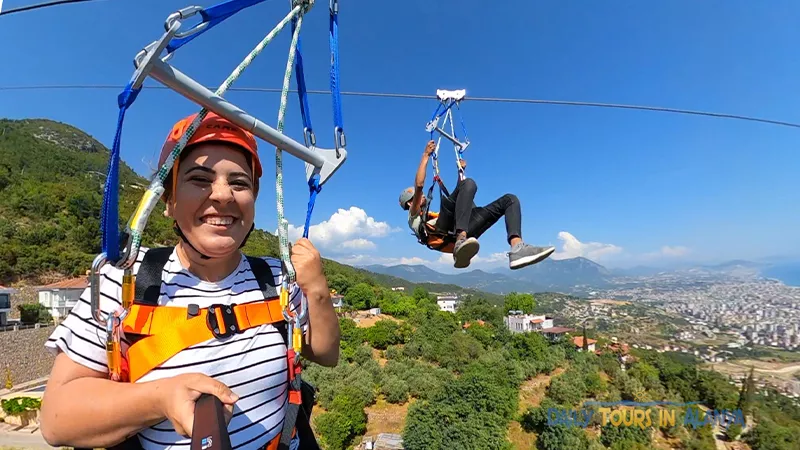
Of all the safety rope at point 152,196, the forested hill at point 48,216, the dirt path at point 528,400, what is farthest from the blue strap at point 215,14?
the dirt path at point 528,400

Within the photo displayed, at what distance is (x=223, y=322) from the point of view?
1102 millimetres

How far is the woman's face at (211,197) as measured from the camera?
1.09 meters

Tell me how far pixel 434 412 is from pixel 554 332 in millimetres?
39489

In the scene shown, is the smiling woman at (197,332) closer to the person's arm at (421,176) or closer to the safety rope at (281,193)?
the safety rope at (281,193)

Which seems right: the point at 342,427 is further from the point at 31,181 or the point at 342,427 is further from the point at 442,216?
the point at 31,181

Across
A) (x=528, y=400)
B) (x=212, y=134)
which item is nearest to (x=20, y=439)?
(x=212, y=134)

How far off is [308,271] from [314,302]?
0.11 meters

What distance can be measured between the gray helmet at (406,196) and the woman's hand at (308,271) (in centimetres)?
314

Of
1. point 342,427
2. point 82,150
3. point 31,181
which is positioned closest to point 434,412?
point 342,427

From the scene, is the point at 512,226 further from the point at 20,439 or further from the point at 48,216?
the point at 48,216

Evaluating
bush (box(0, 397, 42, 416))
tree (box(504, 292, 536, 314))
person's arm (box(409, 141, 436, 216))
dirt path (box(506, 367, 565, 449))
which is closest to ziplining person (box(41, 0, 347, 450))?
person's arm (box(409, 141, 436, 216))

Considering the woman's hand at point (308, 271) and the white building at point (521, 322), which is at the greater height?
the woman's hand at point (308, 271)

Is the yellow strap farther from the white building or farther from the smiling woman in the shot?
the white building

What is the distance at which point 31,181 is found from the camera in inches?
1869
